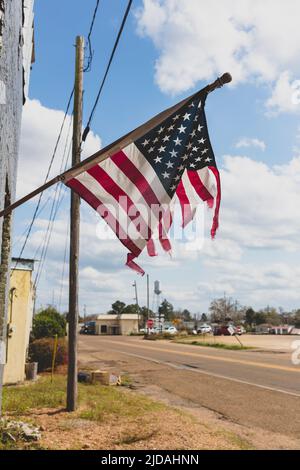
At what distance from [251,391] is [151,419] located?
525cm

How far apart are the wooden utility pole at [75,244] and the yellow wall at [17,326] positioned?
4257mm

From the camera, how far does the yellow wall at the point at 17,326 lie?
42.4ft

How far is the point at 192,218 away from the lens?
19.1 ft

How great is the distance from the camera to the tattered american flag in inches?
193

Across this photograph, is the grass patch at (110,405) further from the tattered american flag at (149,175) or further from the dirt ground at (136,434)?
the tattered american flag at (149,175)

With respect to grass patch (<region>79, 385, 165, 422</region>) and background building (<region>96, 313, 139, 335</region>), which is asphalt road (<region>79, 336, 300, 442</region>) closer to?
grass patch (<region>79, 385, 165, 422</region>)

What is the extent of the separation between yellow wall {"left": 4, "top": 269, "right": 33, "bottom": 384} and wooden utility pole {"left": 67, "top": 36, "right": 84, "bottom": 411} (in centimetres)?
426

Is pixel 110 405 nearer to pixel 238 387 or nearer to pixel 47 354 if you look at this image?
pixel 238 387

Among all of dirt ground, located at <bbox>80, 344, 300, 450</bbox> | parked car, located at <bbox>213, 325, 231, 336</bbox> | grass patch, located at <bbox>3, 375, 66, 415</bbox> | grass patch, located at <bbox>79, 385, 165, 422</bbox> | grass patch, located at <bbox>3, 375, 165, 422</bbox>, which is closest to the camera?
dirt ground, located at <bbox>80, 344, 300, 450</bbox>

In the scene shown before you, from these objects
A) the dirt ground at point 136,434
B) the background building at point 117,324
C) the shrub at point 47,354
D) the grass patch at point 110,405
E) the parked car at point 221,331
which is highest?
the background building at point 117,324

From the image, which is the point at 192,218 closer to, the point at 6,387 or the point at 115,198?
the point at 115,198

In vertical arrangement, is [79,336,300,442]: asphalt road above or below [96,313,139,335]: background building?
below

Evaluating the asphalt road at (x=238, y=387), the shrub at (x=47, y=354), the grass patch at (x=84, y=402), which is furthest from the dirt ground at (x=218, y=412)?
the shrub at (x=47, y=354)

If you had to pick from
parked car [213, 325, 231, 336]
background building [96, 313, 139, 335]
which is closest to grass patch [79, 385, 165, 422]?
parked car [213, 325, 231, 336]
